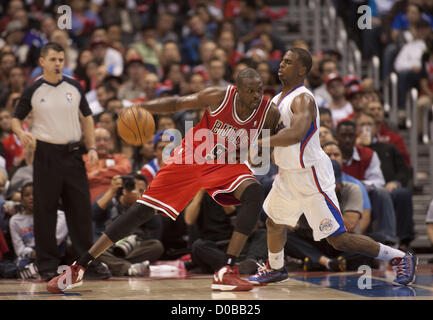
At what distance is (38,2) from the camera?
14734mm

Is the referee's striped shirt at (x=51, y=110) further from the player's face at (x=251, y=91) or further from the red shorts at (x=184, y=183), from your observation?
the player's face at (x=251, y=91)

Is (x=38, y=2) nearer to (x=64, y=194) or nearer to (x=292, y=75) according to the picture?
(x=64, y=194)

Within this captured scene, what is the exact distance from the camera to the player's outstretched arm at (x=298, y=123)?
561 centimetres

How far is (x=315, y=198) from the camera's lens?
6.12m

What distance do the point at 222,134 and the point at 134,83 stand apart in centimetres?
576

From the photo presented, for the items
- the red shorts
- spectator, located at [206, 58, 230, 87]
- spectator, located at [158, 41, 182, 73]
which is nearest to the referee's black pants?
the red shorts

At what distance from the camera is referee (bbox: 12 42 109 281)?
7.57 meters

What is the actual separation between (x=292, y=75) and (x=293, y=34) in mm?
9083

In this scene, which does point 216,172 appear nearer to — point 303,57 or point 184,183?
point 184,183

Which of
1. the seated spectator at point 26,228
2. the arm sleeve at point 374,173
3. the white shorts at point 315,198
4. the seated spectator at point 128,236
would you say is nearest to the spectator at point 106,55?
the seated spectator at point 128,236

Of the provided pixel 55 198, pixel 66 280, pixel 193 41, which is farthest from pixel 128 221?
pixel 193 41

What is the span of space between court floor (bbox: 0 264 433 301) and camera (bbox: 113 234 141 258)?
61 cm

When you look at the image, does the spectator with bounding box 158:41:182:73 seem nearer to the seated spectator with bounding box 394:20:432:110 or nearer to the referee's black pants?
the seated spectator with bounding box 394:20:432:110

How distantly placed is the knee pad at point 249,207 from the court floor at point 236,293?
554mm
